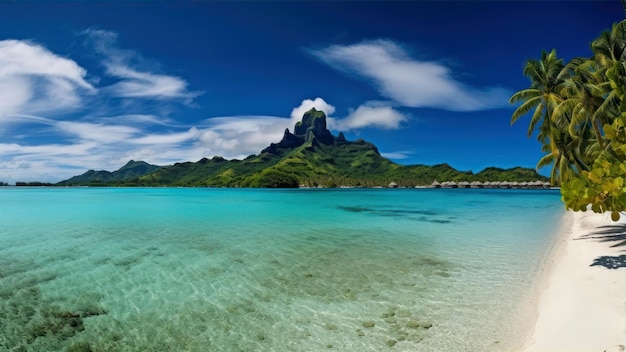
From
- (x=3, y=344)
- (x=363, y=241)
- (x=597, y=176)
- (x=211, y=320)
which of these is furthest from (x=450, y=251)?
(x=3, y=344)

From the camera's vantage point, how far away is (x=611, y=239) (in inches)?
607

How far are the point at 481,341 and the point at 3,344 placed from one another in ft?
32.2

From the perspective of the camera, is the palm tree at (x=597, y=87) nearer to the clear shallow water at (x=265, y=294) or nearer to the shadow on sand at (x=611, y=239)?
the shadow on sand at (x=611, y=239)

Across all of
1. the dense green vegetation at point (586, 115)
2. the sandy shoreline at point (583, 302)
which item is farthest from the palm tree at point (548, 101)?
the sandy shoreline at point (583, 302)

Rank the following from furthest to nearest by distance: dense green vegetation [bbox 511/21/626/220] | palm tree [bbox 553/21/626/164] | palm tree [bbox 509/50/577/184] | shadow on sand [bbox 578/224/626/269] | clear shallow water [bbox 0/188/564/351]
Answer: palm tree [bbox 509/50/577/184] → palm tree [bbox 553/21/626/164] → shadow on sand [bbox 578/224/626/269] → dense green vegetation [bbox 511/21/626/220] → clear shallow water [bbox 0/188/564/351]

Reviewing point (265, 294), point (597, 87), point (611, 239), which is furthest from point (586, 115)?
point (265, 294)

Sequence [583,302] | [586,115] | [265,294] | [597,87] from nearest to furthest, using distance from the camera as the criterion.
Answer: [583,302] < [265,294] < [597,87] < [586,115]

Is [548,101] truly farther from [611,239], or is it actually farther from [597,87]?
[611,239]

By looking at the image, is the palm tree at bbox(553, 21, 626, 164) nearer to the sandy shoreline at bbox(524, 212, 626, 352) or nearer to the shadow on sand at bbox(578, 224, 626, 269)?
the shadow on sand at bbox(578, 224, 626, 269)

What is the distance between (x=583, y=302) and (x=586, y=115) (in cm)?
2118

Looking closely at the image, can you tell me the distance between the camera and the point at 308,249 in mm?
16797

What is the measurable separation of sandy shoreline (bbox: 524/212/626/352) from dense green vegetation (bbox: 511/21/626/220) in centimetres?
207

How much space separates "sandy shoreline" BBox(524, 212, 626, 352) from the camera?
589cm

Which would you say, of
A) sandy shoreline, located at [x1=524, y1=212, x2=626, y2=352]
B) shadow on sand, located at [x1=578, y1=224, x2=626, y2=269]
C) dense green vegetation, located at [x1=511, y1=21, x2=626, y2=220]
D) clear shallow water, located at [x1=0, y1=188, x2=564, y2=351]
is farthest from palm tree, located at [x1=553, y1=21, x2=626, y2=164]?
sandy shoreline, located at [x1=524, y1=212, x2=626, y2=352]
